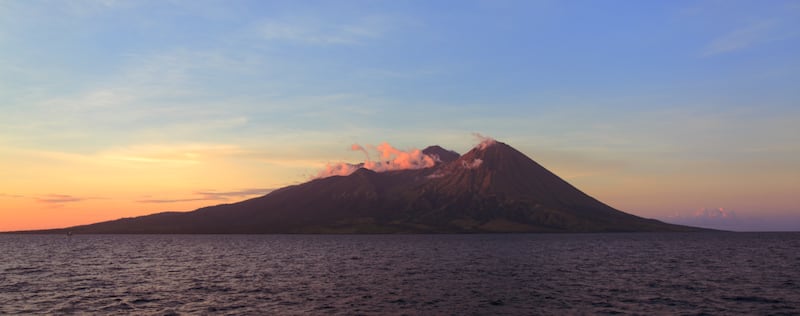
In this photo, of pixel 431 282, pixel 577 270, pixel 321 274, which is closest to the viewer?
pixel 431 282

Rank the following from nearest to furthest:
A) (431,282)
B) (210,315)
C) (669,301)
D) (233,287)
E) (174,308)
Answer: (210,315), (174,308), (669,301), (233,287), (431,282)

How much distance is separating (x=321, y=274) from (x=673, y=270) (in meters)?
64.4

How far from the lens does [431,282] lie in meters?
89.5

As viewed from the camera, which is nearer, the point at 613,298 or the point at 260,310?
the point at 260,310

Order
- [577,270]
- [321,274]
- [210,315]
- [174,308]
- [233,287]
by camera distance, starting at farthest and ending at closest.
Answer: [577,270]
[321,274]
[233,287]
[174,308]
[210,315]

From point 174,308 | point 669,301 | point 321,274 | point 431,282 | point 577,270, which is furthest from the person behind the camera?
point 577,270

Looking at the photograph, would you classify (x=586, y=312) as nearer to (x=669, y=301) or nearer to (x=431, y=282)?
(x=669, y=301)

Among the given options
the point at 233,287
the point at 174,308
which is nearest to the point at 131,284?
the point at 233,287

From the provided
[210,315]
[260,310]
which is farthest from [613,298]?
[210,315]

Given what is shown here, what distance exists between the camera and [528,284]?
87.7 metres

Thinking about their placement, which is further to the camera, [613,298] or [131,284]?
[131,284]

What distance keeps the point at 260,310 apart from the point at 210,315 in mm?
5374

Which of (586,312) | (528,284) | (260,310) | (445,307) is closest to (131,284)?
(260,310)

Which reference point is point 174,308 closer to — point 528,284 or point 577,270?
point 528,284
